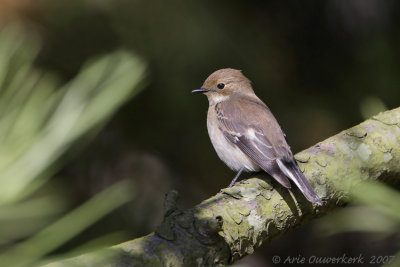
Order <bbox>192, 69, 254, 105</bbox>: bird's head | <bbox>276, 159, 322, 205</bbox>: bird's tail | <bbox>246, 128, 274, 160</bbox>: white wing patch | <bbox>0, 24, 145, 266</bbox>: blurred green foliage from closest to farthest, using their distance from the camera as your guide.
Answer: <bbox>0, 24, 145, 266</bbox>: blurred green foliage < <bbox>276, 159, 322, 205</bbox>: bird's tail < <bbox>246, 128, 274, 160</bbox>: white wing patch < <bbox>192, 69, 254, 105</bbox>: bird's head

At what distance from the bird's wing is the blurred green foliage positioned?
6.95ft

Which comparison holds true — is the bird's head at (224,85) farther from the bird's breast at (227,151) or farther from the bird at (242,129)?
the bird's breast at (227,151)

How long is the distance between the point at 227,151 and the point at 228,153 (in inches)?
0.7

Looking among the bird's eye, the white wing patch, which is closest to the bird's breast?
the white wing patch

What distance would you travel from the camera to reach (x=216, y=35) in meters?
4.00

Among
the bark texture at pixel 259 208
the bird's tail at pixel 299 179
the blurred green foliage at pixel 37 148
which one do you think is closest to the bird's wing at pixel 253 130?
the bird's tail at pixel 299 179

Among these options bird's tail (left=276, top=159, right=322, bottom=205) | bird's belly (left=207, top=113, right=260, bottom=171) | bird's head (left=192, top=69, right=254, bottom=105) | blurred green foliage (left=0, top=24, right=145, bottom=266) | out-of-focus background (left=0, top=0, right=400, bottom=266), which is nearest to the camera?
blurred green foliage (left=0, top=24, right=145, bottom=266)

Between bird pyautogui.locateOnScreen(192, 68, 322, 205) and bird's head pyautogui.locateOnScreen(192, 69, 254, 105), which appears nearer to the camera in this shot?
bird pyautogui.locateOnScreen(192, 68, 322, 205)

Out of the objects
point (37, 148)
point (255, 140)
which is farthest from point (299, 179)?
point (37, 148)

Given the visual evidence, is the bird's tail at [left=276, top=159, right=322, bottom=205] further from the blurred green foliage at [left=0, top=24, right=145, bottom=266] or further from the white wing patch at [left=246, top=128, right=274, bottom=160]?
the blurred green foliage at [left=0, top=24, right=145, bottom=266]

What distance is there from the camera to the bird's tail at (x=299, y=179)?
9.59 feet

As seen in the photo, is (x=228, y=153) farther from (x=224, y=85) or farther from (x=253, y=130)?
(x=224, y=85)

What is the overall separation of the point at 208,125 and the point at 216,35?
29.3 inches

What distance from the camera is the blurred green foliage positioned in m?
1.45
